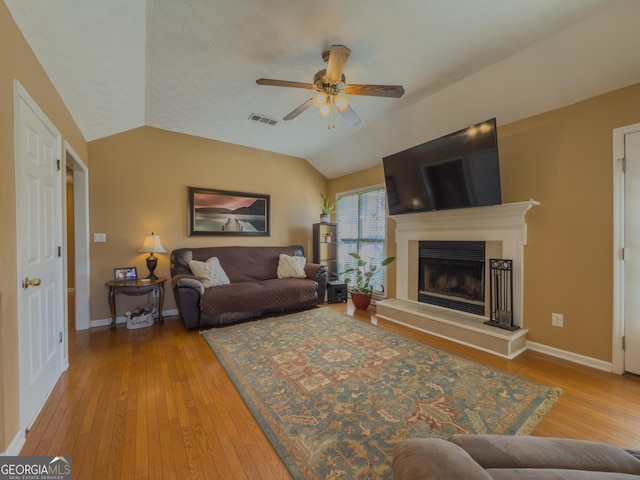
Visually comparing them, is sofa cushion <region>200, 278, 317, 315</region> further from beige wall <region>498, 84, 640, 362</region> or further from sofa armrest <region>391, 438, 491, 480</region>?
sofa armrest <region>391, 438, 491, 480</region>

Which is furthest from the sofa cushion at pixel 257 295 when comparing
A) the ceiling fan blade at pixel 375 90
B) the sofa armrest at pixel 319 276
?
the ceiling fan blade at pixel 375 90

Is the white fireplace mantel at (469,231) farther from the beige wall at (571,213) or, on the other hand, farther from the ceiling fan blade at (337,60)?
the ceiling fan blade at (337,60)

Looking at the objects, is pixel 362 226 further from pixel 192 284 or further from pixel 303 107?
pixel 192 284

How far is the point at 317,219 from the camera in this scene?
17.7ft

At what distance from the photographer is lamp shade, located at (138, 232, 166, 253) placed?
137 inches

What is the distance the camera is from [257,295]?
137 inches

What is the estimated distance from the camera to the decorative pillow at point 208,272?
352 centimetres

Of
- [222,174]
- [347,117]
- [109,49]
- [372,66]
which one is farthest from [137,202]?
[372,66]

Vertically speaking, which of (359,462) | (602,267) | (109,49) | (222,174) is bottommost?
(359,462)

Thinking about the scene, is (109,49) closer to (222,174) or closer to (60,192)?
(60,192)

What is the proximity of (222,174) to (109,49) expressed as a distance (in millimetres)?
2328

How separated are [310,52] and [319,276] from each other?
2.97m

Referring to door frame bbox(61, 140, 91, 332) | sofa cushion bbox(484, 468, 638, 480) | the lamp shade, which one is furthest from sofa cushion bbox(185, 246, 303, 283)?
sofa cushion bbox(484, 468, 638, 480)

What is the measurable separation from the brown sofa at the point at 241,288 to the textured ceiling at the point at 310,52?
197cm
